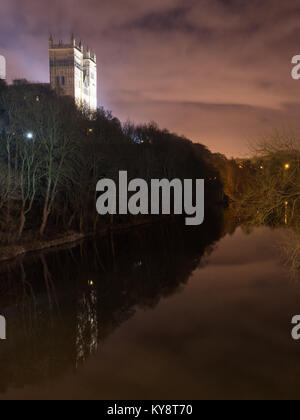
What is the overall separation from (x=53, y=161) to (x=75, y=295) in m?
17.8

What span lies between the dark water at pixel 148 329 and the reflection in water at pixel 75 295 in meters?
0.04

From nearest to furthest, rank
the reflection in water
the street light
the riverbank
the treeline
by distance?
1. the reflection in water
2. the riverbank
3. the treeline
4. the street light

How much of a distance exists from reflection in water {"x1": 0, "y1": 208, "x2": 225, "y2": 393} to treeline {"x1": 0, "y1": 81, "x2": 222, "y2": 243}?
4.93m

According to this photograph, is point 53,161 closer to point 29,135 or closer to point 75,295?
point 29,135

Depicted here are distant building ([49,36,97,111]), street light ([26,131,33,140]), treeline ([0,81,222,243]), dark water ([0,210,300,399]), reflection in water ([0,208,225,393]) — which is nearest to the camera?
dark water ([0,210,300,399])

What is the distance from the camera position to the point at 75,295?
51.6ft

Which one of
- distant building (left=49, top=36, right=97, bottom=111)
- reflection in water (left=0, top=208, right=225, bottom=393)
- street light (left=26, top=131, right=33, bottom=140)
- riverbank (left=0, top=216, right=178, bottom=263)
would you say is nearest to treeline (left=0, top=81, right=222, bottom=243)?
street light (left=26, top=131, right=33, bottom=140)

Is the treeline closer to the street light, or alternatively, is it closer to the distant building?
the street light

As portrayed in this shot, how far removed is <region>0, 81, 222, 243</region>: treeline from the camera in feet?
85.0

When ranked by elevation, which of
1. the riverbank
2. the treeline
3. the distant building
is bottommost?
the riverbank

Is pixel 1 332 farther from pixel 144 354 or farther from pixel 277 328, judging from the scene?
pixel 277 328

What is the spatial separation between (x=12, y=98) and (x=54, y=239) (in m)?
11.4

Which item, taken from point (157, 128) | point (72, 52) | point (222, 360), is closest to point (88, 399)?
point (222, 360)

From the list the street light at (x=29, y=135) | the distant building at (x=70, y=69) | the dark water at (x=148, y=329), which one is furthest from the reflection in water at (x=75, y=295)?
the distant building at (x=70, y=69)
